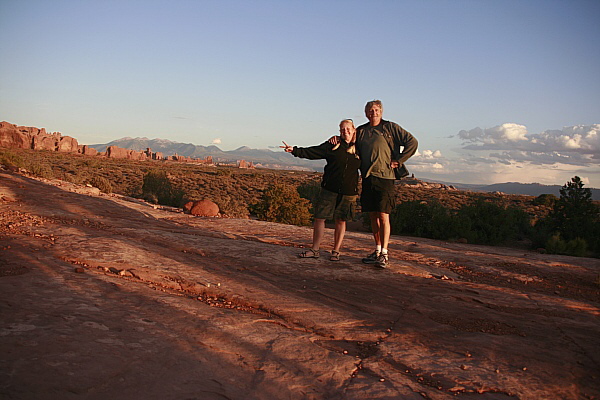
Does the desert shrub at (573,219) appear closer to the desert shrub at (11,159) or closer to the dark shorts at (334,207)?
the dark shorts at (334,207)

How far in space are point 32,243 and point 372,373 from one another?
4.33 metres

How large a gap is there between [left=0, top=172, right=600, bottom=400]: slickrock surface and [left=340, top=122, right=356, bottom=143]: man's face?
1.66 meters

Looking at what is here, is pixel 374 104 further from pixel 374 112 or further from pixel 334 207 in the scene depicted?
pixel 334 207

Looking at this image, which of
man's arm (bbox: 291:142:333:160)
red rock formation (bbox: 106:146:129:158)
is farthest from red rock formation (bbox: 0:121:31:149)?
man's arm (bbox: 291:142:333:160)

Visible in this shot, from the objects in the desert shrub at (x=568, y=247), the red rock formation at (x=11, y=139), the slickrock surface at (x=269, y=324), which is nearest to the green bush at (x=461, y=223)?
the desert shrub at (x=568, y=247)

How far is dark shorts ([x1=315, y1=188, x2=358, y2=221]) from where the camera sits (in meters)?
5.81

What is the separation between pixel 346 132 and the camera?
5676 millimetres

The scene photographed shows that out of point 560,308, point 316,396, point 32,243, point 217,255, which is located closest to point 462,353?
point 316,396

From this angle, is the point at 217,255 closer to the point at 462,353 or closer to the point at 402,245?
the point at 462,353

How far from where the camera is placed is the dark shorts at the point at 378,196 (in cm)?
557

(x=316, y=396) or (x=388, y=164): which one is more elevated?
(x=388, y=164)

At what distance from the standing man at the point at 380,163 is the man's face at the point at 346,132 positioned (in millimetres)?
163

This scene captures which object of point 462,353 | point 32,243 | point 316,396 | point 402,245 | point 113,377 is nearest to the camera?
point 113,377

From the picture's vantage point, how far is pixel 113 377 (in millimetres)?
2191
